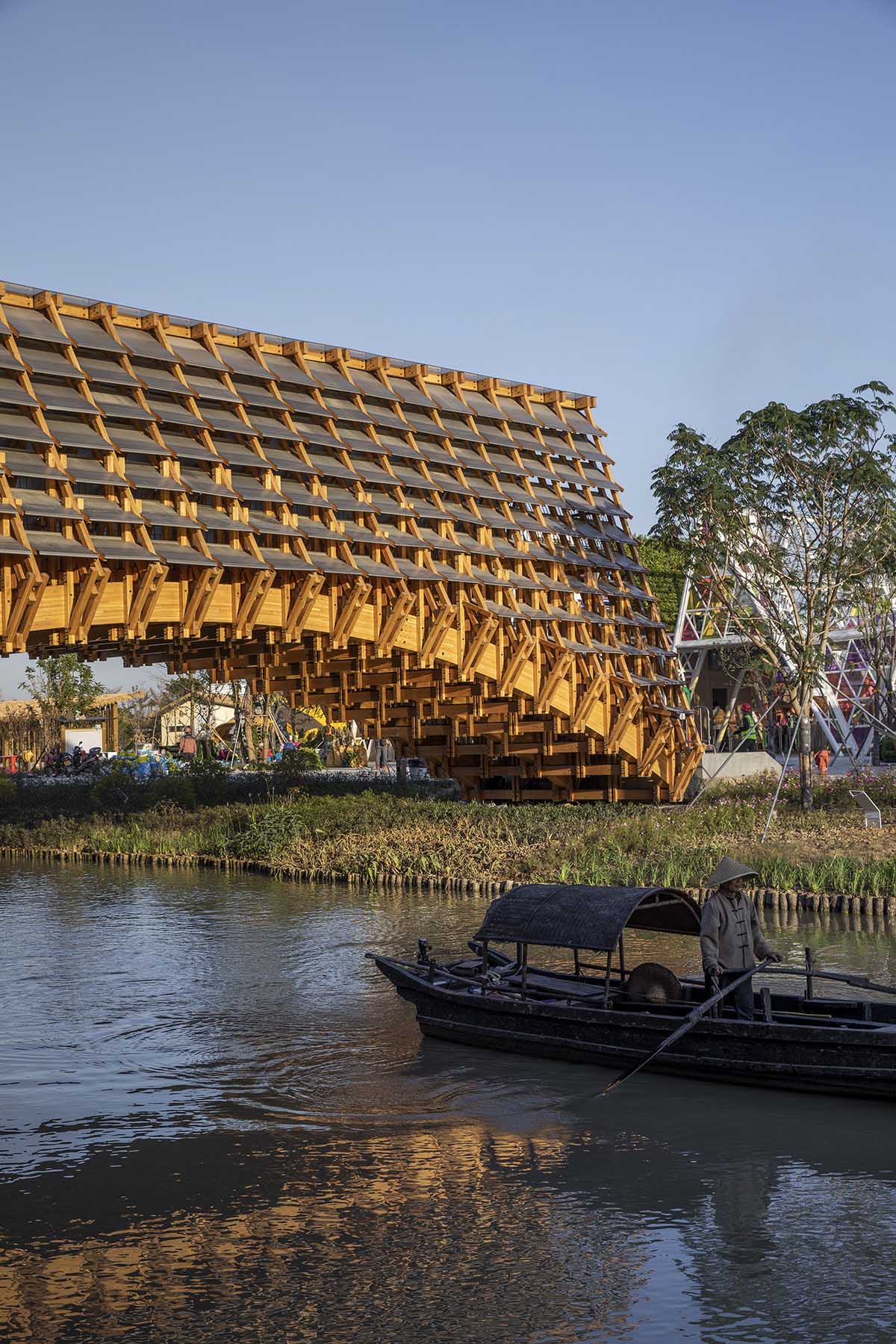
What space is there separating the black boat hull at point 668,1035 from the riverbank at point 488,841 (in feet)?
35.2

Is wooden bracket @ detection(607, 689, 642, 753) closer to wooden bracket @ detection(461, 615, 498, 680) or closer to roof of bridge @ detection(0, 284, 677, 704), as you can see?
roof of bridge @ detection(0, 284, 677, 704)

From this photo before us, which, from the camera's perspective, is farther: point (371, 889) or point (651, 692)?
point (651, 692)

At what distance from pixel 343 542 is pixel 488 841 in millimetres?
7460

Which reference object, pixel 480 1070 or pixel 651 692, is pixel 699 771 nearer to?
pixel 651 692

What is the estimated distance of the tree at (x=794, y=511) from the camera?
3450 centimetres

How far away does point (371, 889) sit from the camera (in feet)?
101

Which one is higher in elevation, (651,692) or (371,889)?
(651,692)

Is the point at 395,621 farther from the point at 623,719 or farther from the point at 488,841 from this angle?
the point at 623,719

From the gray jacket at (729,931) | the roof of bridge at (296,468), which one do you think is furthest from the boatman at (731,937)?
the roof of bridge at (296,468)

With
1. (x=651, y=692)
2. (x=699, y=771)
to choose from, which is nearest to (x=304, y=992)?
(x=651, y=692)

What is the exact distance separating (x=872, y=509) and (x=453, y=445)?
10075 mm

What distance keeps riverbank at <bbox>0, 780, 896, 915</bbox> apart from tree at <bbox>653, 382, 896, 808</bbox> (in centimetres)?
350

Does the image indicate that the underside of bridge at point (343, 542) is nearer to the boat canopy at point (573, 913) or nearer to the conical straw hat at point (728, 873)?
the boat canopy at point (573, 913)

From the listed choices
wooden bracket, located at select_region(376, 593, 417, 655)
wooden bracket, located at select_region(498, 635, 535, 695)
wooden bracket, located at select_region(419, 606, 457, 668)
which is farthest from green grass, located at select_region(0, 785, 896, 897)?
wooden bracket, located at select_region(376, 593, 417, 655)
